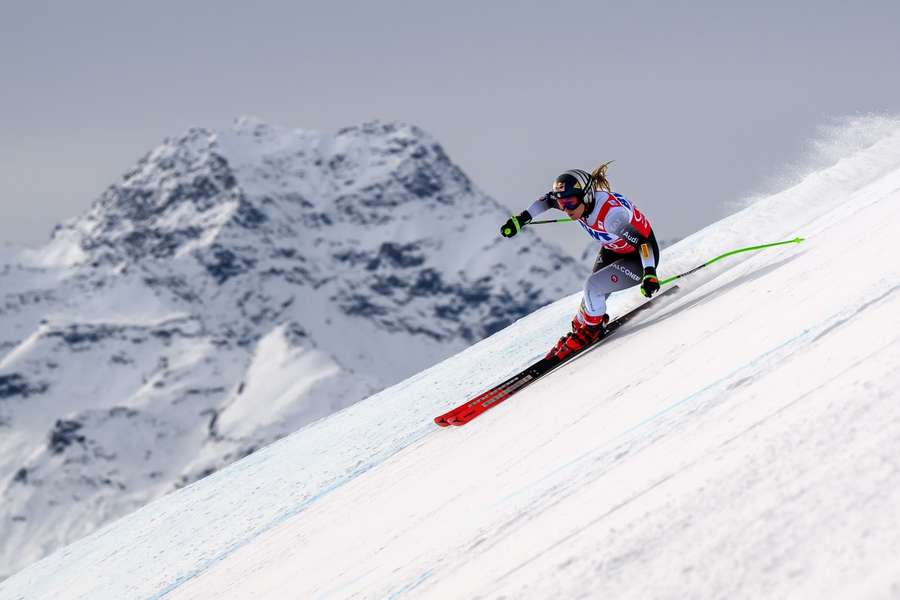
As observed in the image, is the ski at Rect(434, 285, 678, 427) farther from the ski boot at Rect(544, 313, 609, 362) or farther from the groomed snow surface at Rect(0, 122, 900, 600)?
the groomed snow surface at Rect(0, 122, 900, 600)

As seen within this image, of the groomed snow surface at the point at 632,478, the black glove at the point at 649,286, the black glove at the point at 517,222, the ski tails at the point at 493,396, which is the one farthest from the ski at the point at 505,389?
the black glove at the point at 517,222

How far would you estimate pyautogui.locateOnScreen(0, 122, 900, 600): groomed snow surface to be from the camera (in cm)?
342

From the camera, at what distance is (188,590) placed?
7457 millimetres

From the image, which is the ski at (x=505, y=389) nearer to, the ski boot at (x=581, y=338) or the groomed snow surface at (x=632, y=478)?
the ski boot at (x=581, y=338)

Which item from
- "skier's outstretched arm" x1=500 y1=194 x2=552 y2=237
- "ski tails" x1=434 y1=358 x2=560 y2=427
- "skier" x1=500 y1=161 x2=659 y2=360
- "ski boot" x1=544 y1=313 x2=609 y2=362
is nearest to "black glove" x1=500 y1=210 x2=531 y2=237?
"skier's outstretched arm" x1=500 y1=194 x2=552 y2=237

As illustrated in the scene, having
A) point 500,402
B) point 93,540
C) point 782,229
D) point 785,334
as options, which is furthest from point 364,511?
point 782,229

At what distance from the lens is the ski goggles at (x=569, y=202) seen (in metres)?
10.1

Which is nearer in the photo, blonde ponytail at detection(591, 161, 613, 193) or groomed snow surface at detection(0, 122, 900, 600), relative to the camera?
groomed snow surface at detection(0, 122, 900, 600)

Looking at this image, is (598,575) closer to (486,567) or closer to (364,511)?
(486,567)

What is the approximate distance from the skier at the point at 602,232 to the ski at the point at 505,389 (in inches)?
4.4

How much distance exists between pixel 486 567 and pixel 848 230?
5667mm

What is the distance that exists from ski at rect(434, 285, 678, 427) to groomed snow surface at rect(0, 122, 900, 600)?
252 millimetres

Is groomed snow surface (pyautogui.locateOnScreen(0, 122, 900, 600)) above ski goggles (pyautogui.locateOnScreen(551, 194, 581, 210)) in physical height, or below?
below

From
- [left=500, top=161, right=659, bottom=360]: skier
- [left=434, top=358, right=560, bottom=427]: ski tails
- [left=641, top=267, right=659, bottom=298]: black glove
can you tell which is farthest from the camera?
[left=500, top=161, right=659, bottom=360]: skier
